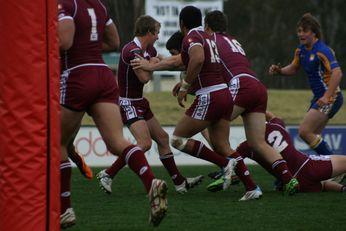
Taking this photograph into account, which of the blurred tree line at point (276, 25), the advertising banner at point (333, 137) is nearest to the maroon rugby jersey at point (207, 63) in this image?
the advertising banner at point (333, 137)

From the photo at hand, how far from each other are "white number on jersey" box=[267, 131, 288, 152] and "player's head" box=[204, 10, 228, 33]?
49.3 inches

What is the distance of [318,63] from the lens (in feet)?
38.4

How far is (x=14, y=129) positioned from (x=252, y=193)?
4637mm

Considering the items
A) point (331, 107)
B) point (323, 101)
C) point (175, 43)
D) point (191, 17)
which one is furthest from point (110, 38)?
point (331, 107)

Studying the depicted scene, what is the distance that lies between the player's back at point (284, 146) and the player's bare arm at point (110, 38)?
316 cm

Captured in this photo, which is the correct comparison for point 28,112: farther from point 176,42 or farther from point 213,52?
point 176,42

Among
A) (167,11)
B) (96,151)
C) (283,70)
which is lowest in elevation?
(96,151)

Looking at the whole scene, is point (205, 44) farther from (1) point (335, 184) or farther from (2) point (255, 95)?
(1) point (335, 184)

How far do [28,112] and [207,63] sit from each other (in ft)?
14.8

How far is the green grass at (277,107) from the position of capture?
22453 millimetres

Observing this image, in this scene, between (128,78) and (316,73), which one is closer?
(128,78)

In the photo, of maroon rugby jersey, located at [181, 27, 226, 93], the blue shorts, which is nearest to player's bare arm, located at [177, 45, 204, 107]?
maroon rugby jersey, located at [181, 27, 226, 93]

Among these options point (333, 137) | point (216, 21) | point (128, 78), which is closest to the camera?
point (216, 21)

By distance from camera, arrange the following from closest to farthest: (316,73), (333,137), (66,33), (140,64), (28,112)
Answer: (28,112) → (66,33) → (140,64) → (316,73) → (333,137)
